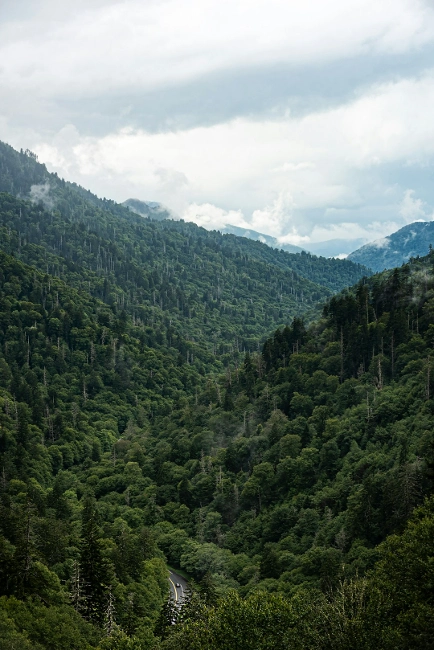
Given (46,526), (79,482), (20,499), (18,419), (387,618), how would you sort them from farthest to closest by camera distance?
(18,419) < (79,482) < (20,499) < (46,526) < (387,618)

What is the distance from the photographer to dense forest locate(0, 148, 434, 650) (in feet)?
166

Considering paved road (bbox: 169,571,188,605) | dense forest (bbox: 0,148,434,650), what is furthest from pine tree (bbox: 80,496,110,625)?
paved road (bbox: 169,571,188,605)

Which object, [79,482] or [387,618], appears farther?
[79,482]

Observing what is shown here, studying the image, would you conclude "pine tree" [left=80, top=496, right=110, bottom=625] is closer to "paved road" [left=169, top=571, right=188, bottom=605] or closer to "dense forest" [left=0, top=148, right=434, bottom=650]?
"dense forest" [left=0, top=148, right=434, bottom=650]

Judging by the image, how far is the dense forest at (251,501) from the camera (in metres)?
50.6

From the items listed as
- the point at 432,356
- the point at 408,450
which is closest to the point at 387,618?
the point at 408,450

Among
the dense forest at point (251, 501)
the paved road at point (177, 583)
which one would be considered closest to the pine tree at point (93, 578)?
the dense forest at point (251, 501)

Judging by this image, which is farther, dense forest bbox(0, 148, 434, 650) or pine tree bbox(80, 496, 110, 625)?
pine tree bbox(80, 496, 110, 625)

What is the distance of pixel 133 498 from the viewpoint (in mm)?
121188

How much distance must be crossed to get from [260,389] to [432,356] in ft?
143

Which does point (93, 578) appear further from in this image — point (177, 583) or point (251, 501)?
point (251, 501)

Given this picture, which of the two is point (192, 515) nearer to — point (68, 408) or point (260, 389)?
point (260, 389)

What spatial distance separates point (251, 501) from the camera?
356 ft

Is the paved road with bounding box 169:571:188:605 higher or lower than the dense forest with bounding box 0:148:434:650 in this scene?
lower
